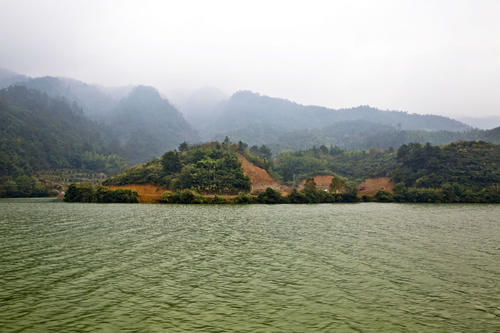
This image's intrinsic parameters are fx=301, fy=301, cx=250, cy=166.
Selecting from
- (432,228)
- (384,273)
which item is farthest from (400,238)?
(384,273)

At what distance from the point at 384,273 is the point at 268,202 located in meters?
72.2

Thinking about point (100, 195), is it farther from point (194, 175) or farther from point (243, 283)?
point (243, 283)

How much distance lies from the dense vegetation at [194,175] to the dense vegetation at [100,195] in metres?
18.4

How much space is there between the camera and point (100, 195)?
84.5 metres

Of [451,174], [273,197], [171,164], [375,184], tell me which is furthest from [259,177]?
[451,174]

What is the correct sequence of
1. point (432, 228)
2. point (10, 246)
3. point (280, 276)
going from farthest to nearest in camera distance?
point (432, 228) → point (10, 246) → point (280, 276)

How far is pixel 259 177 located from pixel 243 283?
11562 cm

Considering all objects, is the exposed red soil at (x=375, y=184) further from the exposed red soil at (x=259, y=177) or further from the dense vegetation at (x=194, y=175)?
the dense vegetation at (x=194, y=175)

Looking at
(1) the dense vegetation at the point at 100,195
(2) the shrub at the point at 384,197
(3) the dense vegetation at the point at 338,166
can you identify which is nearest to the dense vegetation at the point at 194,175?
(1) the dense vegetation at the point at 100,195

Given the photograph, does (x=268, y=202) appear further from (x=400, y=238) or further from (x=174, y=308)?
(x=174, y=308)

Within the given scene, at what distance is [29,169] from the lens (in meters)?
162

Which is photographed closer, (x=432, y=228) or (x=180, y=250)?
(x=180, y=250)

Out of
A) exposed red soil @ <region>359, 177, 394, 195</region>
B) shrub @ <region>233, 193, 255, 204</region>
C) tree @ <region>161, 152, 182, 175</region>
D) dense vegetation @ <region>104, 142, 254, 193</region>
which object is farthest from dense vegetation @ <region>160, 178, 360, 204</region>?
exposed red soil @ <region>359, 177, 394, 195</region>

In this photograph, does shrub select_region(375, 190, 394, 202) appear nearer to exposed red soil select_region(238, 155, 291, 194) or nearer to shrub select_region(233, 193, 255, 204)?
exposed red soil select_region(238, 155, 291, 194)
